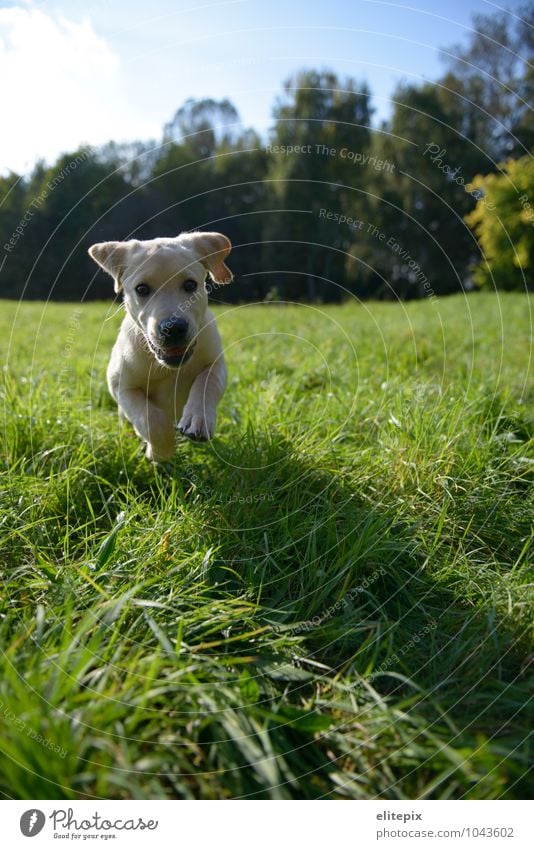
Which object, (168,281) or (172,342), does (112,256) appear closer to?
(168,281)

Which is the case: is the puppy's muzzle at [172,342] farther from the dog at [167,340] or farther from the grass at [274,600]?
the grass at [274,600]

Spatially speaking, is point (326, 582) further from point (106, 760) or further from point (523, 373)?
point (523, 373)

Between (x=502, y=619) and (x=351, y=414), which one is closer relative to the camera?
(x=502, y=619)

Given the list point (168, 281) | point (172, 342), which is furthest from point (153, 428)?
point (168, 281)

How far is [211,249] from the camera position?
4.32 metres

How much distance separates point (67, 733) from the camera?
1.96 metres

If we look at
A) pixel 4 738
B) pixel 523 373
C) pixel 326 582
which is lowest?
pixel 4 738

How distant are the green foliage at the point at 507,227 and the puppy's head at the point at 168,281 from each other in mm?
19249

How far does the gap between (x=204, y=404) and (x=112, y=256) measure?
137 cm

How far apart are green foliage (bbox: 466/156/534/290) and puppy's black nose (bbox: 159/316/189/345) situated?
65.6ft

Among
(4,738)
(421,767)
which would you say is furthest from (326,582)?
(4,738)

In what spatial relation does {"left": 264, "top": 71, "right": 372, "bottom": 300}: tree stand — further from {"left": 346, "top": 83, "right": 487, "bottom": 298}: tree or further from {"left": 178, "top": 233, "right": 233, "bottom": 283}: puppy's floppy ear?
{"left": 178, "top": 233, "right": 233, "bottom": 283}: puppy's floppy ear
